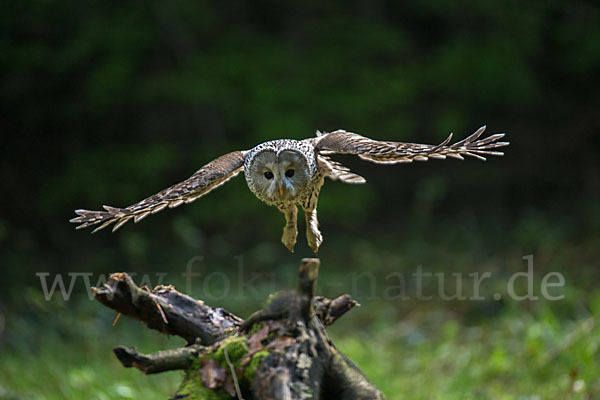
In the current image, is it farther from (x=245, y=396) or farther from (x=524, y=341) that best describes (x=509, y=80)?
(x=245, y=396)

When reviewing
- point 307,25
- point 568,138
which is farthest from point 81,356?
point 568,138

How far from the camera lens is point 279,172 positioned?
90.0 inches

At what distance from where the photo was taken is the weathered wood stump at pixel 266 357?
5.26 ft

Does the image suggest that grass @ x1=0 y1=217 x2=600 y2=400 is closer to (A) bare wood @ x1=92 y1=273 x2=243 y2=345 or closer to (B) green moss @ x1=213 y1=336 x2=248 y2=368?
(A) bare wood @ x1=92 y1=273 x2=243 y2=345

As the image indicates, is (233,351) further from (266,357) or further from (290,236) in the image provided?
(290,236)

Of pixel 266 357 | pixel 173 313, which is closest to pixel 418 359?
pixel 173 313

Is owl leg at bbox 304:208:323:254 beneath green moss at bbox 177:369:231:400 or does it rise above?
above

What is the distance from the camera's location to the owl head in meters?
2.29

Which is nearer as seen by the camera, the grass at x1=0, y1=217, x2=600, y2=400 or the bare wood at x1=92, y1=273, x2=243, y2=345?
the bare wood at x1=92, y1=273, x2=243, y2=345

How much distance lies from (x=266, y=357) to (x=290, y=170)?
0.87 meters

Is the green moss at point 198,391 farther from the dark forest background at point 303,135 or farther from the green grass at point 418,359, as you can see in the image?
the dark forest background at point 303,135

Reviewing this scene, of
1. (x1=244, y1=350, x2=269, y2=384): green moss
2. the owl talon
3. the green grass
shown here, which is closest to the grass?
the green grass

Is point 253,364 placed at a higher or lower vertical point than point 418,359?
lower

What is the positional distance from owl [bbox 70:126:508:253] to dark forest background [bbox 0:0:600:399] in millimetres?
2294
